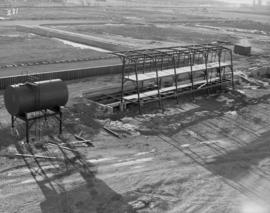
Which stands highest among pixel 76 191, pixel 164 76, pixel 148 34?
pixel 148 34

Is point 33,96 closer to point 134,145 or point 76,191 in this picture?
point 134,145

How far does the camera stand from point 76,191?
1218 cm

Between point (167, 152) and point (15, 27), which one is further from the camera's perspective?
point (15, 27)

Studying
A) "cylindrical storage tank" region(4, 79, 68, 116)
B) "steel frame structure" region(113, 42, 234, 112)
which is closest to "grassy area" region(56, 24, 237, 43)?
"steel frame structure" region(113, 42, 234, 112)

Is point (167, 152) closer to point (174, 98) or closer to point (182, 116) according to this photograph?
point (182, 116)

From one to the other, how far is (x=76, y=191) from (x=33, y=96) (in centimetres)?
490

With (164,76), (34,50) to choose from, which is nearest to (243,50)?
(34,50)

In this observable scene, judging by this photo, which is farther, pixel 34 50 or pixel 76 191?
pixel 34 50

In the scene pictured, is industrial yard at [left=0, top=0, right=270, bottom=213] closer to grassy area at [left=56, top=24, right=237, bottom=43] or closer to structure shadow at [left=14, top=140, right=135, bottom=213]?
structure shadow at [left=14, top=140, right=135, bottom=213]

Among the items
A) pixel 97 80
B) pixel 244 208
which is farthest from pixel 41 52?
pixel 244 208

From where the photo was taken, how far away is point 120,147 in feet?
51.9

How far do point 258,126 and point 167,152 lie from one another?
6.19 m

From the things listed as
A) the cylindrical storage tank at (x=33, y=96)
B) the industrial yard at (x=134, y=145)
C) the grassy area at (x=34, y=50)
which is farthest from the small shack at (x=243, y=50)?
the cylindrical storage tank at (x=33, y=96)

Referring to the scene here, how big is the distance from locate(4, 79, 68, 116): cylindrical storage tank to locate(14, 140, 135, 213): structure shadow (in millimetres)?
2340
